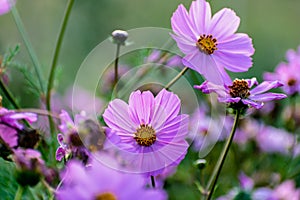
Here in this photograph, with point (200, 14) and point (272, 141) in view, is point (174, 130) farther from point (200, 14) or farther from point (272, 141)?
point (272, 141)

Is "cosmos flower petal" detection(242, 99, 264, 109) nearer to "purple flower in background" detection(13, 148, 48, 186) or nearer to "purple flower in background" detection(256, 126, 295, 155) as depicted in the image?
"purple flower in background" detection(13, 148, 48, 186)

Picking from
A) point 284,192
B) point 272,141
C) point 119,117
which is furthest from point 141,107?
point 272,141

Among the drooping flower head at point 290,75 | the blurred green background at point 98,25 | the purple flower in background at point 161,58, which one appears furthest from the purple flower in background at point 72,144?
the blurred green background at point 98,25

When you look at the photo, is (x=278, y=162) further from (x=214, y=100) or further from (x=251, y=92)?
(x=251, y=92)

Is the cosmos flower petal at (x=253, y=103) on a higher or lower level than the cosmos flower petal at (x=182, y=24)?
lower

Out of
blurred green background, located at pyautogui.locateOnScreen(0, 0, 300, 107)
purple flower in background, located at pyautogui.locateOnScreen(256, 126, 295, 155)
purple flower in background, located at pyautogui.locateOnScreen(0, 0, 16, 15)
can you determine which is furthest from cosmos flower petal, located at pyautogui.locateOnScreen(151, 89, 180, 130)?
blurred green background, located at pyautogui.locateOnScreen(0, 0, 300, 107)

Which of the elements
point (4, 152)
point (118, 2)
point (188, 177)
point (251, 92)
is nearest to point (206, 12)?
point (251, 92)

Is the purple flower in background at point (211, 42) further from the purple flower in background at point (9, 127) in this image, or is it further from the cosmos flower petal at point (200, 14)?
the purple flower in background at point (9, 127)
